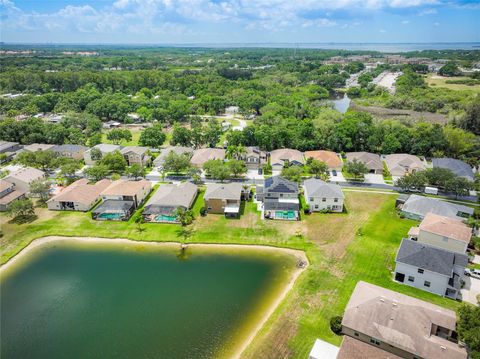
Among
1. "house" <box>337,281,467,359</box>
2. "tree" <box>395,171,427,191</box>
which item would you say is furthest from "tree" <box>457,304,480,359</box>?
"tree" <box>395,171,427,191</box>

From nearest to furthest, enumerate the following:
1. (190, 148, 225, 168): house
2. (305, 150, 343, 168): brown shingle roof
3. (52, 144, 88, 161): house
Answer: (305, 150, 343, 168): brown shingle roof < (190, 148, 225, 168): house < (52, 144, 88, 161): house

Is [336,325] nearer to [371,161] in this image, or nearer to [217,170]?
[217,170]

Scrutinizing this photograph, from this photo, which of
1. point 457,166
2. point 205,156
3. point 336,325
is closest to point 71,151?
point 205,156

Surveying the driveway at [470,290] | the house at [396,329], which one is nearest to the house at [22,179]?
the house at [396,329]

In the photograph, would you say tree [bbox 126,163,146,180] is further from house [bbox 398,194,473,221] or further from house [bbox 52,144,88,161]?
house [bbox 398,194,473,221]

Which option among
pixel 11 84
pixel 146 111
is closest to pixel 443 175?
pixel 146 111

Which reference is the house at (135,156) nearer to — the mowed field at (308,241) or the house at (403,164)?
the mowed field at (308,241)
